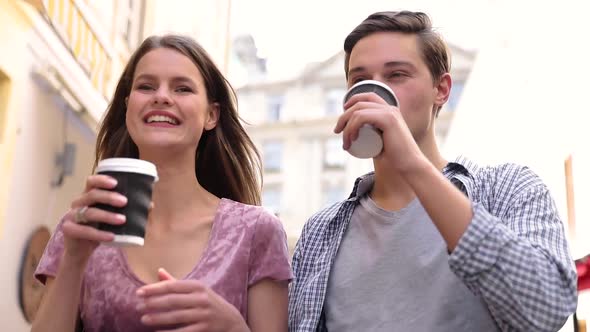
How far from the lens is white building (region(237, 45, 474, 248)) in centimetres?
1598

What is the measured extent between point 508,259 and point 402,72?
0.51 m

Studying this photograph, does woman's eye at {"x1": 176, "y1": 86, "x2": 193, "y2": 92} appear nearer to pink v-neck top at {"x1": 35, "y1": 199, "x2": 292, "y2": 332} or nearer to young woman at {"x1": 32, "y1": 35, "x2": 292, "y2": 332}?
young woman at {"x1": 32, "y1": 35, "x2": 292, "y2": 332}

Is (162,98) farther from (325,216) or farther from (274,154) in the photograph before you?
(274,154)

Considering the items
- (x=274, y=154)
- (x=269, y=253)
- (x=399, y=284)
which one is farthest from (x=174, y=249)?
(x=274, y=154)

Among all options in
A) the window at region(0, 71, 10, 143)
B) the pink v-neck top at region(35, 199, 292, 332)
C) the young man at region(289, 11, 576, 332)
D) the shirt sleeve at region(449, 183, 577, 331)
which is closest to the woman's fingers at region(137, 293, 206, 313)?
the pink v-neck top at region(35, 199, 292, 332)

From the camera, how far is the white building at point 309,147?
16.0 meters

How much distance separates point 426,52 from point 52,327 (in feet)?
3.25

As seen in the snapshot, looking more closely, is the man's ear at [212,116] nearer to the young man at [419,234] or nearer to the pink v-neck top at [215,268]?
the pink v-neck top at [215,268]

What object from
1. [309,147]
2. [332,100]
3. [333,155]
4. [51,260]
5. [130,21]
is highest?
[332,100]

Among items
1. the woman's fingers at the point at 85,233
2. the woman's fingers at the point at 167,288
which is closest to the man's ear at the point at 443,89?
the woman's fingers at the point at 167,288

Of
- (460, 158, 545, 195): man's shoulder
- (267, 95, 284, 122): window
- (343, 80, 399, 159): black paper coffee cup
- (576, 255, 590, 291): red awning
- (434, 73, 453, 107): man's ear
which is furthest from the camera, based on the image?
(267, 95, 284, 122): window

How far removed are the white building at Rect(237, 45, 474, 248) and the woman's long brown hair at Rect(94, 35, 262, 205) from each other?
13534 millimetres

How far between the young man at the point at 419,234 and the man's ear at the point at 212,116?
0.37 metres

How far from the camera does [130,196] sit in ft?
3.98
